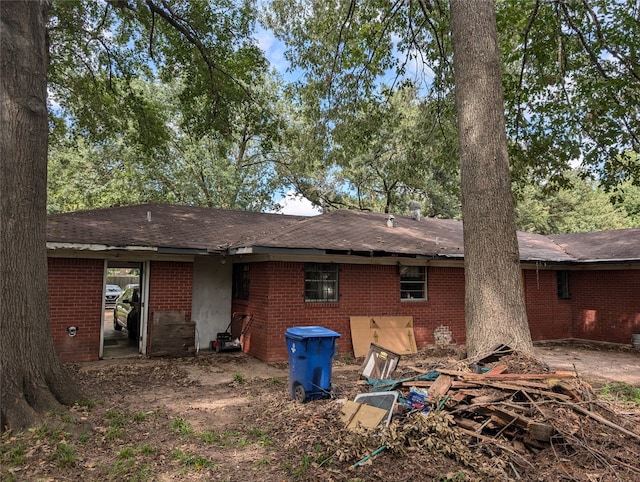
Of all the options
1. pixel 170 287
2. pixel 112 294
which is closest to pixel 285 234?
pixel 170 287

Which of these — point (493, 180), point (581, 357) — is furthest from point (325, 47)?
point (581, 357)

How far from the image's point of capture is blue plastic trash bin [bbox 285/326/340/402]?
6293 millimetres

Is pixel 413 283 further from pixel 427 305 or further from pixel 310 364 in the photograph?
pixel 310 364

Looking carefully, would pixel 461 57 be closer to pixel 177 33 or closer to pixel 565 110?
pixel 565 110

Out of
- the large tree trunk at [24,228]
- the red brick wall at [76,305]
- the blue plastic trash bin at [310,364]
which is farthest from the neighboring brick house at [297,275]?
the large tree trunk at [24,228]

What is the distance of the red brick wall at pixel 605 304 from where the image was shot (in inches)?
537

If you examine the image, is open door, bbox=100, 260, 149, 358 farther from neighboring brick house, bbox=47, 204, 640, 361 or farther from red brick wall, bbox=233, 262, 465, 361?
red brick wall, bbox=233, 262, 465, 361

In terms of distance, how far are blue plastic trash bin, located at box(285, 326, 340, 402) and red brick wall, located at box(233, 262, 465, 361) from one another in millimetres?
3611

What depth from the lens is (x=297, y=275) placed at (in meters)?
10.4

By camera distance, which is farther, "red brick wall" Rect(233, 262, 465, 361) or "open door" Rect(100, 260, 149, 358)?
"open door" Rect(100, 260, 149, 358)

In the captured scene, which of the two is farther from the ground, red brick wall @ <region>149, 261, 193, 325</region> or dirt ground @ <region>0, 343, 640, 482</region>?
red brick wall @ <region>149, 261, 193, 325</region>

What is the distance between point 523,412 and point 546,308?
39.4ft

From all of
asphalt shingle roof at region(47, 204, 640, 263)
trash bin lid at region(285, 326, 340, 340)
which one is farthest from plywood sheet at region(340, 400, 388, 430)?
asphalt shingle roof at region(47, 204, 640, 263)

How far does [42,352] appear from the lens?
535 cm
